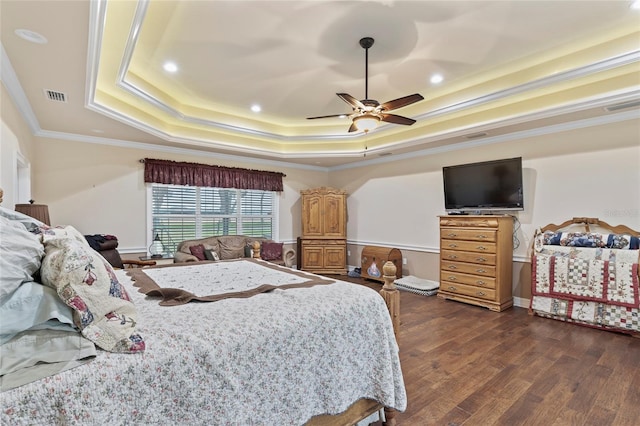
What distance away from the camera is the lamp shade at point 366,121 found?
10.6 feet

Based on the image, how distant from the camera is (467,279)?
4574 millimetres

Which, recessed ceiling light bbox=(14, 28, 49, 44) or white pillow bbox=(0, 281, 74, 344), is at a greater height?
recessed ceiling light bbox=(14, 28, 49, 44)

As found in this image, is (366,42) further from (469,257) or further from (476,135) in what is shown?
(469,257)

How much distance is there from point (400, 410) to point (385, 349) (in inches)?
14.6

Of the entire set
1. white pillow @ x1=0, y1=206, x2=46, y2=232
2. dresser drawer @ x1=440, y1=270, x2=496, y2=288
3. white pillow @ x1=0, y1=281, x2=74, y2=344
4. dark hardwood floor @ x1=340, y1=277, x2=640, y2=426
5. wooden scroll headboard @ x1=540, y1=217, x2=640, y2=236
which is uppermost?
white pillow @ x1=0, y1=206, x2=46, y2=232

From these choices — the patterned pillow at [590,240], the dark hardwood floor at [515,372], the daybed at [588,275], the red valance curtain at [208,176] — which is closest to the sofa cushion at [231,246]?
the red valance curtain at [208,176]

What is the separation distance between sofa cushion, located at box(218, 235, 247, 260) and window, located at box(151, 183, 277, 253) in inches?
15.5

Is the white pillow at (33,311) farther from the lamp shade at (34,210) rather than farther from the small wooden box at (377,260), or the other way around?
the small wooden box at (377,260)

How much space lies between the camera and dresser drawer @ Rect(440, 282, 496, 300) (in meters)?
4.31

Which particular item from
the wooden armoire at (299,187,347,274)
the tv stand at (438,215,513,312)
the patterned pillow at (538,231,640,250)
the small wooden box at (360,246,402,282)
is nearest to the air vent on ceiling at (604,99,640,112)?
the patterned pillow at (538,231,640,250)

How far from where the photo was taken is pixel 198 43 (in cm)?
308

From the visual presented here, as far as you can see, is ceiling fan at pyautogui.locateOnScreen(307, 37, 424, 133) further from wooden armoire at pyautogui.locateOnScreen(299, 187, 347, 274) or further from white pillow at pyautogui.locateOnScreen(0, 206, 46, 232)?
wooden armoire at pyautogui.locateOnScreen(299, 187, 347, 274)

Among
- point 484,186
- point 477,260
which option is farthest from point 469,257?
point 484,186

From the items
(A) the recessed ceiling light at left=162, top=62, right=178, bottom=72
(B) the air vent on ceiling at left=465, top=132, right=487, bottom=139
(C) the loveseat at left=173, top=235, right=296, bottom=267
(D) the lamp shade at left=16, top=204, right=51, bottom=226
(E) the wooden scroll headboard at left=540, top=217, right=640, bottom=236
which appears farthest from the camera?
(C) the loveseat at left=173, top=235, right=296, bottom=267
